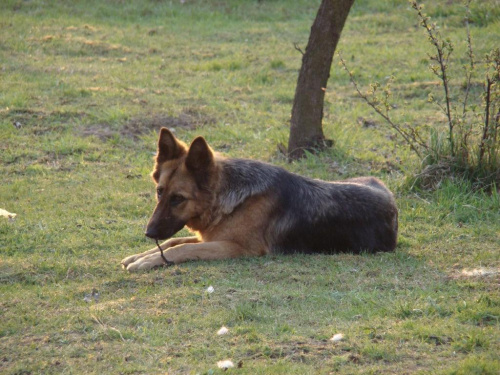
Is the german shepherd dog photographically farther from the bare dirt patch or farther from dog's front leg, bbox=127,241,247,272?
the bare dirt patch

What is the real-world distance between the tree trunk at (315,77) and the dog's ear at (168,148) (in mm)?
3709

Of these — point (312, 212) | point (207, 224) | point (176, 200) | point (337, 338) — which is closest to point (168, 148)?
point (176, 200)

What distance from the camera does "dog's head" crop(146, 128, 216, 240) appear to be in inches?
271

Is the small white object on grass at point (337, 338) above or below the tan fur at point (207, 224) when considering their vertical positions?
below

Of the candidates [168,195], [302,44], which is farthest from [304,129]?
[302,44]

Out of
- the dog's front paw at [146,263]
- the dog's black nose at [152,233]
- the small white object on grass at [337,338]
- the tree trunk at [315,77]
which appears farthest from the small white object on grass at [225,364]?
the tree trunk at [315,77]

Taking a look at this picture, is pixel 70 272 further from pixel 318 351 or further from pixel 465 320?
pixel 465 320

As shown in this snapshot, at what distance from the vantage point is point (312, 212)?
7.20 meters

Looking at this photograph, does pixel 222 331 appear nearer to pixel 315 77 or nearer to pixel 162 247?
pixel 162 247

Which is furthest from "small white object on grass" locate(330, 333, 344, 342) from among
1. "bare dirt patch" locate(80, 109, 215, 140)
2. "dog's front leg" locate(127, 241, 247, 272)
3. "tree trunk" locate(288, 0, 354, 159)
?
"bare dirt patch" locate(80, 109, 215, 140)

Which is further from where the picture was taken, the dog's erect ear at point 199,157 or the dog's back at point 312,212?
the dog's back at point 312,212

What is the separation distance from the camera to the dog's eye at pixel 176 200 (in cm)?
693

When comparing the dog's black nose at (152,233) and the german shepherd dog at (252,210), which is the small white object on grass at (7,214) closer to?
the german shepherd dog at (252,210)

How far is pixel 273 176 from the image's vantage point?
24.1ft
